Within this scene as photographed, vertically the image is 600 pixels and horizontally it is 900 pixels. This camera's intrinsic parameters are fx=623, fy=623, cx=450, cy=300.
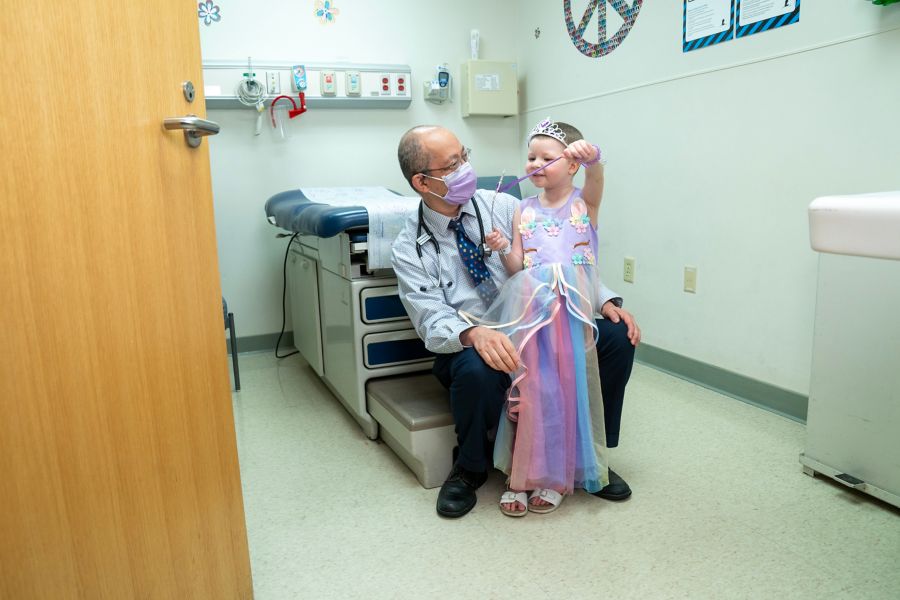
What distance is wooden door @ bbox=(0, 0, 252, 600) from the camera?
2.50 ft

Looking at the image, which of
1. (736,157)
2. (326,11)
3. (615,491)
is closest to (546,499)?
(615,491)

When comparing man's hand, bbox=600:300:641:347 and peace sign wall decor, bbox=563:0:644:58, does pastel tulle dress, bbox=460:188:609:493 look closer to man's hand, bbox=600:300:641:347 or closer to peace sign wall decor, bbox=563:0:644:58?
man's hand, bbox=600:300:641:347

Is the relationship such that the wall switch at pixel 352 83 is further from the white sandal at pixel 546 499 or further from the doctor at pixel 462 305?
the white sandal at pixel 546 499

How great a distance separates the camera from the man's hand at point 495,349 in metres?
1.53

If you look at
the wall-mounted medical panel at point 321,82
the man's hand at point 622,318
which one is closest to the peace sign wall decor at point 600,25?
the wall-mounted medical panel at point 321,82

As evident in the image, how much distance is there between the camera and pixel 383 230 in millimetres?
1908

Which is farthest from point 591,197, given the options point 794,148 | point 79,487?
point 79,487

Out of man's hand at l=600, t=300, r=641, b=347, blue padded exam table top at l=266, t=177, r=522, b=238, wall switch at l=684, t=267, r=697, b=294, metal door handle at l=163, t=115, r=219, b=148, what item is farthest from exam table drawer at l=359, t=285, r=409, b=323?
wall switch at l=684, t=267, r=697, b=294

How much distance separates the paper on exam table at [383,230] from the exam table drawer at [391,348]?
0.23m

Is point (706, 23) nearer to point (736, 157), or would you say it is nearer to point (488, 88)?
point (736, 157)

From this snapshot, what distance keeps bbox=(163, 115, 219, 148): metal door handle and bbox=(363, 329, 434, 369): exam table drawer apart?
3.42 ft

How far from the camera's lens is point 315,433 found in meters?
2.21

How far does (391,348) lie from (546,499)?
2.28ft

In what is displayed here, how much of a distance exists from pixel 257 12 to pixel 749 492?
9.50 ft
